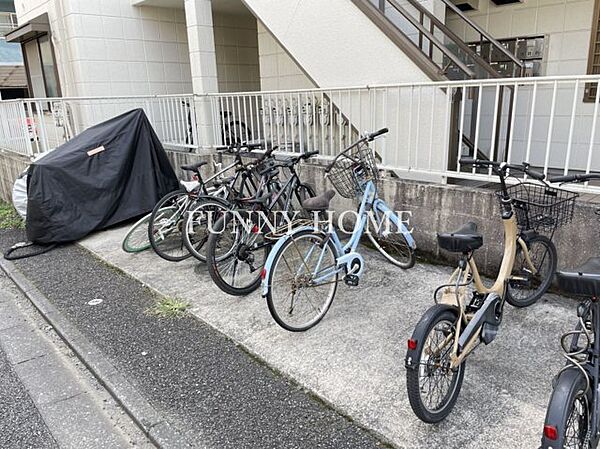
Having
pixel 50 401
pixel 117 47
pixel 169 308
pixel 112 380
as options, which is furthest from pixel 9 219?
pixel 112 380

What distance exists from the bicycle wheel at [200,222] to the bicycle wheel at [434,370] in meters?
2.35

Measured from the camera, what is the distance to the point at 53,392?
2.94 meters

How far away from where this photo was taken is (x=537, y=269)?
3.39 meters

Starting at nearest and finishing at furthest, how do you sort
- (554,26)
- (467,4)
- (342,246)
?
1. (342,246)
2. (554,26)
3. (467,4)

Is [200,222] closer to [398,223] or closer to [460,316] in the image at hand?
[398,223]

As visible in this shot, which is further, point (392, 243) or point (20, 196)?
point (20, 196)

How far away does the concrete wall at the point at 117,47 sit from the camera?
8.05 metres

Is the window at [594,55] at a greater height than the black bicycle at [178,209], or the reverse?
the window at [594,55]

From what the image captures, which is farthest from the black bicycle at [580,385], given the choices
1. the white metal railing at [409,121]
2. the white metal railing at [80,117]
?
the white metal railing at [80,117]

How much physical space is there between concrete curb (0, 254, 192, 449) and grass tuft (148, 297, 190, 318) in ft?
1.82

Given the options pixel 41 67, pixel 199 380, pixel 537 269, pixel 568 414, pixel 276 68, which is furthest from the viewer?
pixel 41 67

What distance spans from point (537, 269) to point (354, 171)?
62.6 inches

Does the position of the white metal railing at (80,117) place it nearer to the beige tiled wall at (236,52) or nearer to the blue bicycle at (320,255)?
the beige tiled wall at (236,52)

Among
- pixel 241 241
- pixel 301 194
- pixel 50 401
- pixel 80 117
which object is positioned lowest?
pixel 50 401
